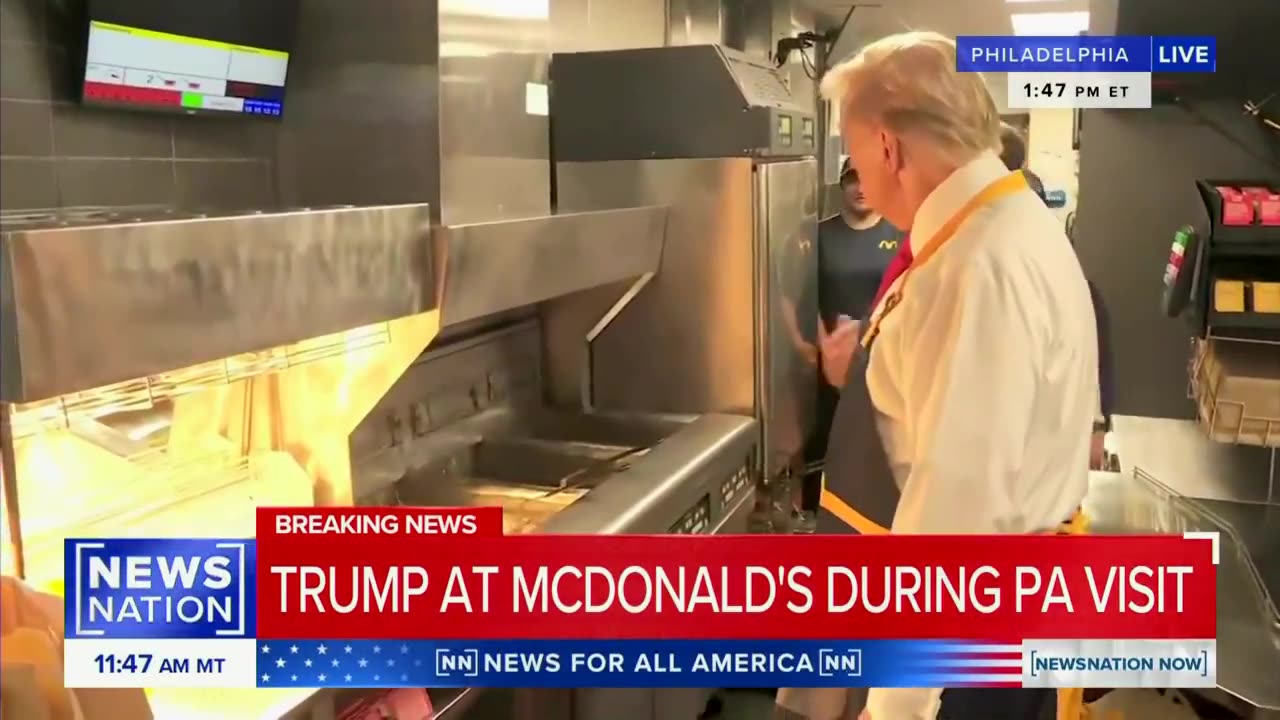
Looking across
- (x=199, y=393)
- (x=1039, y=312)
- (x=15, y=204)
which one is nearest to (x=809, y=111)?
(x=1039, y=312)

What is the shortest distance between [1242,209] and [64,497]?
141 cm

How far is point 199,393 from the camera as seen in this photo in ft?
4.57

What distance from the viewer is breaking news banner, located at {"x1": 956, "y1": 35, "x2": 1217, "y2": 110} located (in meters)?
1.28

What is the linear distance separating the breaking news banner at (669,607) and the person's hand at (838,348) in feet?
0.83

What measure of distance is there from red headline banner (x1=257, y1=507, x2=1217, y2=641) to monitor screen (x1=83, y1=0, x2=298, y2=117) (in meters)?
0.65

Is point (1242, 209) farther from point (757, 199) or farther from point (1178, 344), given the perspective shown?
point (757, 199)

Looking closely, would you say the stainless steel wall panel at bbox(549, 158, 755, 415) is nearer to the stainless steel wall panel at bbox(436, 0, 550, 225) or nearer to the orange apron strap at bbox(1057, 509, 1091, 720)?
the stainless steel wall panel at bbox(436, 0, 550, 225)

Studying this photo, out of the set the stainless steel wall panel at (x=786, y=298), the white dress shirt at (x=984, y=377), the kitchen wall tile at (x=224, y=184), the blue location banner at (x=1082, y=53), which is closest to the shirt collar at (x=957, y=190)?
the white dress shirt at (x=984, y=377)

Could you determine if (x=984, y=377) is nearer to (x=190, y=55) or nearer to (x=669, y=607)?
(x=669, y=607)

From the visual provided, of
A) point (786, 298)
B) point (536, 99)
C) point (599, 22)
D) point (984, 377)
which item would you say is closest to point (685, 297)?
point (786, 298)

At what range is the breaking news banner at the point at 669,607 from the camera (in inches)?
47.6

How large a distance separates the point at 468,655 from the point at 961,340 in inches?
26.2

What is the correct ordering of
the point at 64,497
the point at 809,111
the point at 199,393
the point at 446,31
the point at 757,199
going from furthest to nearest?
the point at 757,199
the point at 446,31
the point at 809,111
the point at 199,393
the point at 64,497

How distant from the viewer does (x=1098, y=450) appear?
1.33 m
